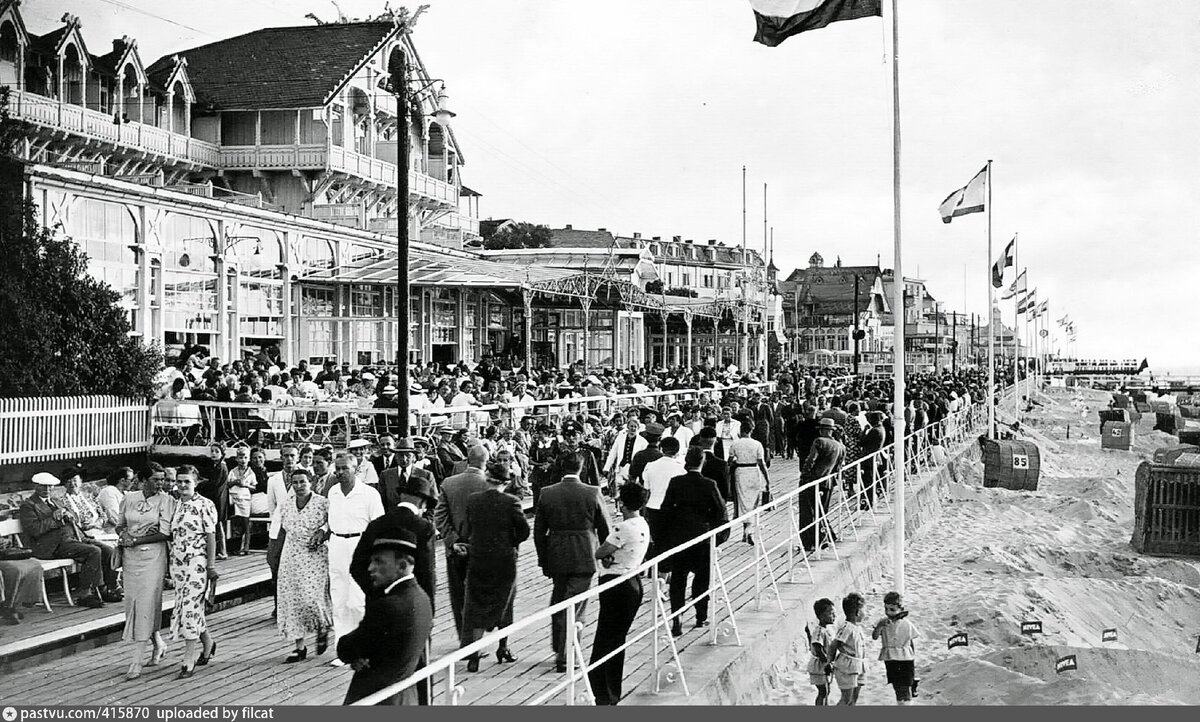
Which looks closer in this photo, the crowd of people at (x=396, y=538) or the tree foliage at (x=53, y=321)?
the crowd of people at (x=396, y=538)

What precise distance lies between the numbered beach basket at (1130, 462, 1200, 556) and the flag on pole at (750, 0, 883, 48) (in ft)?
40.1

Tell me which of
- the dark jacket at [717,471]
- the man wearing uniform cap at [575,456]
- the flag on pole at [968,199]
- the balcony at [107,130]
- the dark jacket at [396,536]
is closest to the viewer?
the dark jacket at [396,536]

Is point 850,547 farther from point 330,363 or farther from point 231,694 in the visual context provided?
point 330,363

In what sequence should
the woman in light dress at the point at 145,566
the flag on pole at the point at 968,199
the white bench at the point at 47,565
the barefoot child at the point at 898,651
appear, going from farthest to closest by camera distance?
the flag on pole at the point at 968,199, the white bench at the point at 47,565, the barefoot child at the point at 898,651, the woman in light dress at the point at 145,566

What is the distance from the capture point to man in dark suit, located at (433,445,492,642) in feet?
26.7

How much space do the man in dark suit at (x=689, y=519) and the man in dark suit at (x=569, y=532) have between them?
52.7 inches

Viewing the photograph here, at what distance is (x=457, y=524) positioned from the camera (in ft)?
27.0

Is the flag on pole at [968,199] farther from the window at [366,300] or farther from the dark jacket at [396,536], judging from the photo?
the window at [366,300]

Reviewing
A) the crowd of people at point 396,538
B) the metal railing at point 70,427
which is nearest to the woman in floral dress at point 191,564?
the crowd of people at point 396,538

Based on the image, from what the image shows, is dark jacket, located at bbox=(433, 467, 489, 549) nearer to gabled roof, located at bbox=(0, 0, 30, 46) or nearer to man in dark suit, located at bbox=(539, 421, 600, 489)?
man in dark suit, located at bbox=(539, 421, 600, 489)

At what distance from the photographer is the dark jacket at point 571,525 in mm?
7914

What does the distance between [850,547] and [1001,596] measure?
2684 mm

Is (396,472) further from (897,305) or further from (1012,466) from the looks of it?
(1012,466)
